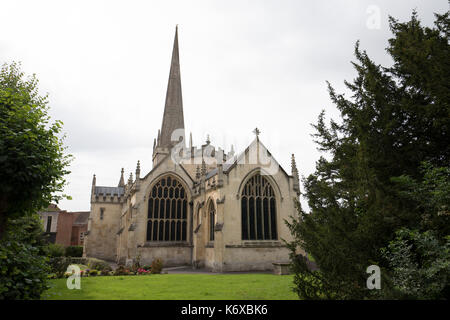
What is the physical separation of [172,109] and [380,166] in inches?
1337

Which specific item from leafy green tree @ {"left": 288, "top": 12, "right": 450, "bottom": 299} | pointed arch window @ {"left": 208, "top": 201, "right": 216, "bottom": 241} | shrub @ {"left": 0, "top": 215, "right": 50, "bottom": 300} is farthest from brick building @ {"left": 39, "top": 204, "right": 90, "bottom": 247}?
leafy green tree @ {"left": 288, "top": 12, "right": 450, "bottom": 299}

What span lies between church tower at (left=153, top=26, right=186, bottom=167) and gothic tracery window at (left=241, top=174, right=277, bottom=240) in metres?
15.6

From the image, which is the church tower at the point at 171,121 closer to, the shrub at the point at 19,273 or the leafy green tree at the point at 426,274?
the shrub at the point at 19,273

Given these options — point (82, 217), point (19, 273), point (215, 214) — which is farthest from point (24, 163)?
point (82, 217)

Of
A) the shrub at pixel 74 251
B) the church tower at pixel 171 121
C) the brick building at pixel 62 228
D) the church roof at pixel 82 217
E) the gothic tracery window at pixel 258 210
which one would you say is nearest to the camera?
the gothic tracery window at pixel 258 210

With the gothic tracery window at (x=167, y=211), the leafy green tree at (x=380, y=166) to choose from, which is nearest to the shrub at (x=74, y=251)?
the gothic tracery window at (x=167, y=211)

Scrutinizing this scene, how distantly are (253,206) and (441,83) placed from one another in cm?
1796

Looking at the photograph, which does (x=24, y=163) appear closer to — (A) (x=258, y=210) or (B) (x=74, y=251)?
(A) (x=258, y=210)

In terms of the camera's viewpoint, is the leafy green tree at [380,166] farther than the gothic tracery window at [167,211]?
No

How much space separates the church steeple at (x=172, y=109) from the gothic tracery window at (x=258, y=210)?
54.4 ft

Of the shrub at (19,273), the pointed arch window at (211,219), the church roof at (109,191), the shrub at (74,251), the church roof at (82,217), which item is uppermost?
the church roof at (109,191)

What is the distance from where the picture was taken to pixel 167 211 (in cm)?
2717

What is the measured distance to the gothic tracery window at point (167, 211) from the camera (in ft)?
86.6

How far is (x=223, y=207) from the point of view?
21703 mm
